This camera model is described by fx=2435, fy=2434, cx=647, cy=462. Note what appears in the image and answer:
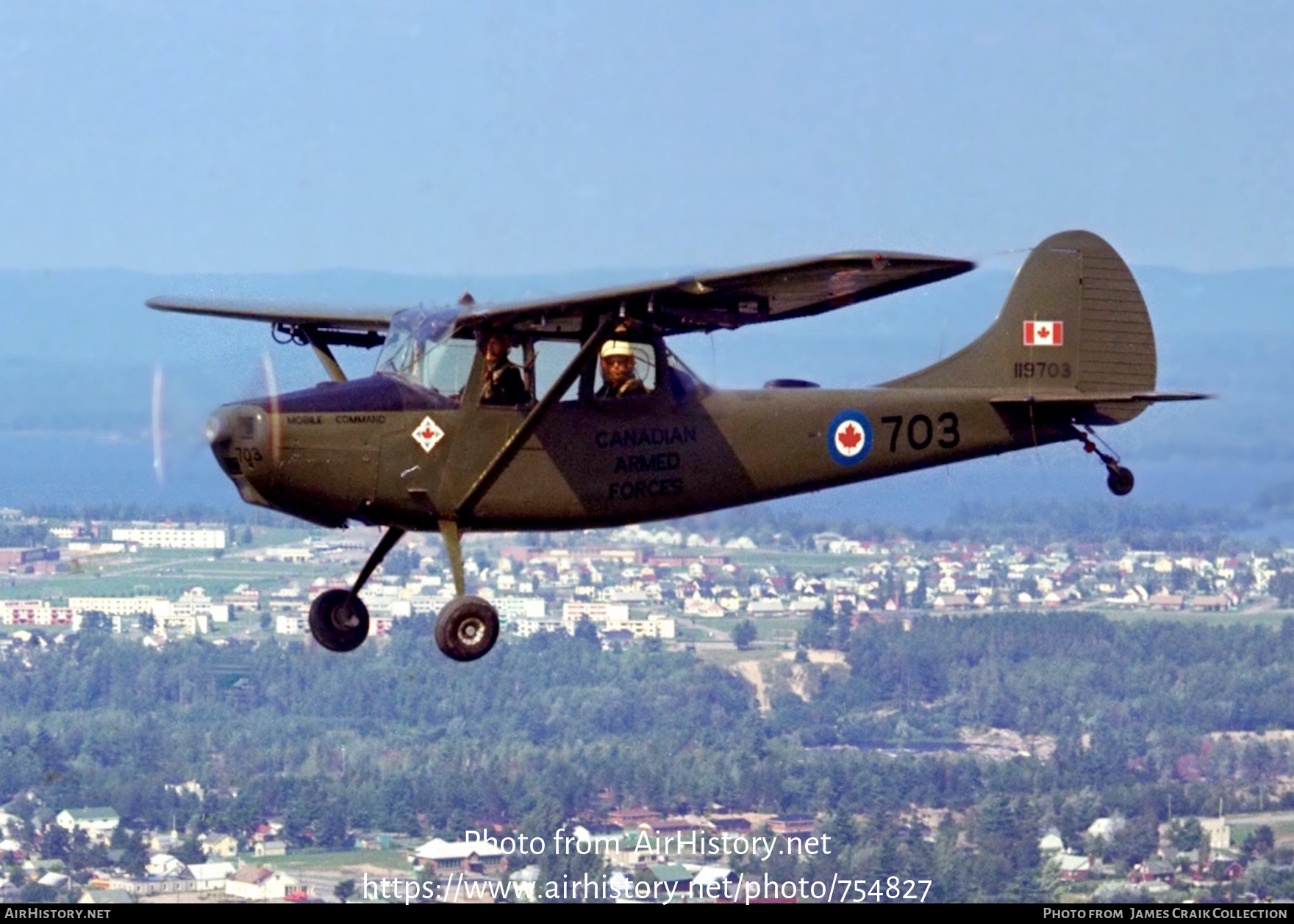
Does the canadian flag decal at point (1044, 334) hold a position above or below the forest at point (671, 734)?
above

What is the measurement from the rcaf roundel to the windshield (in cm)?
343

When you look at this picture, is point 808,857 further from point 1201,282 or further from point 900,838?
point 1201,282

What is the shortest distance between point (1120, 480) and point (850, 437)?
2704mm

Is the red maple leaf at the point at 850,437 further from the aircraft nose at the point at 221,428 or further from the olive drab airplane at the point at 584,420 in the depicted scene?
the aircraft nose at the point at 221,428

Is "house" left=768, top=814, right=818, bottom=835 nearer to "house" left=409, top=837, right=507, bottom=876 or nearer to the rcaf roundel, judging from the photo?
"house" left=409, top=837, right=507, bottom=876

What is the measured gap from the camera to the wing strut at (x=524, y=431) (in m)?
18.5

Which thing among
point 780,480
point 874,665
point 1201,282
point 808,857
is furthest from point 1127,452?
point 1201,282

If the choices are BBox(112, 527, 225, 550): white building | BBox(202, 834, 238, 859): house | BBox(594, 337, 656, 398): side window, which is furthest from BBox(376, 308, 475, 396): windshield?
BBox(112, 527, 225, 550): white building

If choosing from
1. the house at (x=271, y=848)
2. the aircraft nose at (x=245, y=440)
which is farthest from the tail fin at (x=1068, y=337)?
the house at (x=271, y=848)

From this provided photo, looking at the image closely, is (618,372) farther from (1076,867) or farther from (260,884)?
(1076,867)

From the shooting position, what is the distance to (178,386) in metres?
18.9

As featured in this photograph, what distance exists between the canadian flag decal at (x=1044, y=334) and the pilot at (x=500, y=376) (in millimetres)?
5359

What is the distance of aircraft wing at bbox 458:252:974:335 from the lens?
55.5 feet

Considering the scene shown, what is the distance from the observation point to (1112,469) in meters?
21.5
